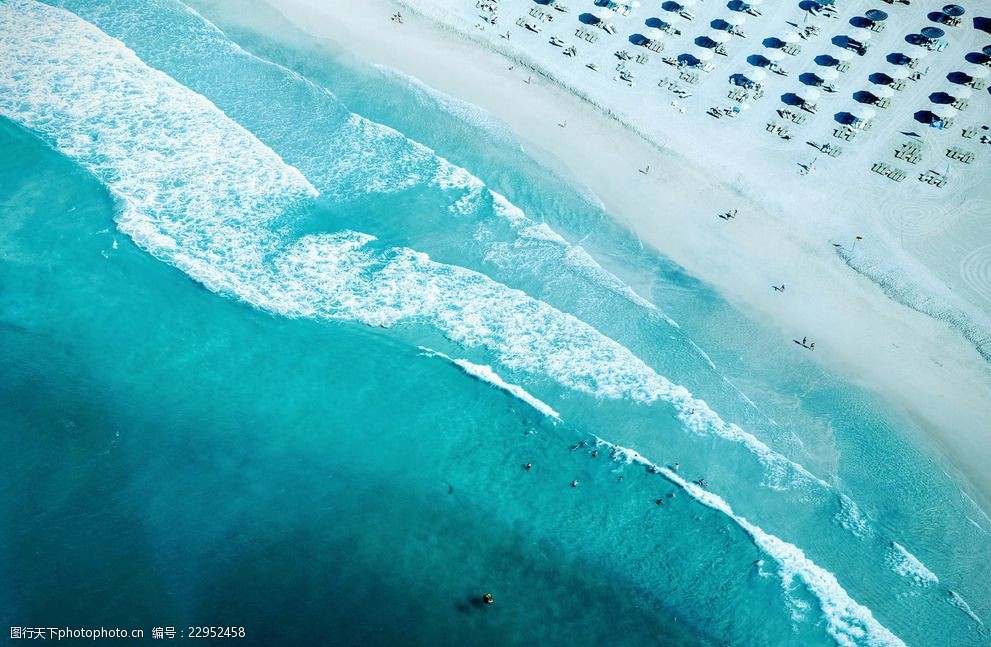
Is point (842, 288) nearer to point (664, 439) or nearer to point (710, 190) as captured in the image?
point (710, 190)

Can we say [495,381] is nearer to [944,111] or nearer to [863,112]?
[863,112]

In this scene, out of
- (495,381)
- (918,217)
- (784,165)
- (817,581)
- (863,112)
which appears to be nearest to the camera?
(817,581)

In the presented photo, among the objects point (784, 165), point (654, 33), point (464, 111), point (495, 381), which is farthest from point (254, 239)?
point (784, 165)

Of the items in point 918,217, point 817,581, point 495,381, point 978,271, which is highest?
point 918,217

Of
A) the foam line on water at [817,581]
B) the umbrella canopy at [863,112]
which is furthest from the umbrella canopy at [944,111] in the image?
the foam line on water at [817,581]

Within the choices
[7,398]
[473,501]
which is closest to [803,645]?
[473,501]

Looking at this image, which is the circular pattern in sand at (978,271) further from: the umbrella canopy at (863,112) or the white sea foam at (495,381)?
the white sea foam at (495,381)
